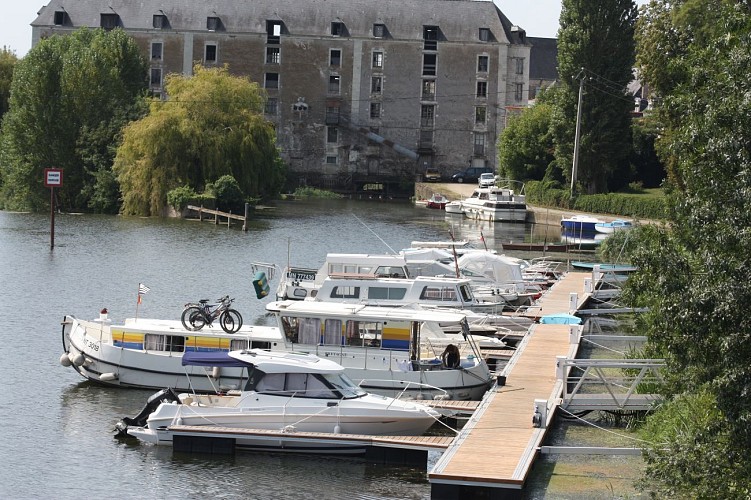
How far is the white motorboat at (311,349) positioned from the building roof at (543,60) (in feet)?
377

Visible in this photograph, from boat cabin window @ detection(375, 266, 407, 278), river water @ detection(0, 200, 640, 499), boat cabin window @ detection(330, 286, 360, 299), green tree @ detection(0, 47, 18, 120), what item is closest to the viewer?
river water @ detection(0, 200, 640, 499)

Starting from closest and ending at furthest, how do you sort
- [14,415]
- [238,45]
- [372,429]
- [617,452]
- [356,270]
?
1. [617,452]
2. [372,429]
3. [14,415]
4. [356,270]
5. [238,45]

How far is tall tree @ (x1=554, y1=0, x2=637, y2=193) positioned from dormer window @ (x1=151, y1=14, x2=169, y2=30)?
39.3 metres

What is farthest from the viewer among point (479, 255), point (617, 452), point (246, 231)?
point (246, 231)

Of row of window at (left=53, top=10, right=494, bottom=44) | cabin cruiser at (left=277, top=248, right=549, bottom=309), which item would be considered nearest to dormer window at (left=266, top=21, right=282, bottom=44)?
row of window at (left=53, top=10, right=494, bottom=44)

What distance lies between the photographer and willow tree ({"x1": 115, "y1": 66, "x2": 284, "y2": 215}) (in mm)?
71375

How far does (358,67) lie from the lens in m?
105

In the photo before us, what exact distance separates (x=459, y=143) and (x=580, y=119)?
3056 cm

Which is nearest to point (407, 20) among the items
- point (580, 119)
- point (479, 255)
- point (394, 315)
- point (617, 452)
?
point (580, 119)

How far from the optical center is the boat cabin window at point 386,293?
36062 millimetres

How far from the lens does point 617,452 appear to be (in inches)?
810

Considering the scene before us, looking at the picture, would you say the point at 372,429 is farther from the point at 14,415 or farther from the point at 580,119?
the point at 580,119

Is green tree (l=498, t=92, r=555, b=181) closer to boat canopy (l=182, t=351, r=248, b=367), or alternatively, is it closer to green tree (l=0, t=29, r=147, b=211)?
green tree (l=0, t=29, r=147, b=211)

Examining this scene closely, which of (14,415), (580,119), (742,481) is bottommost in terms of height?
(14,415)
